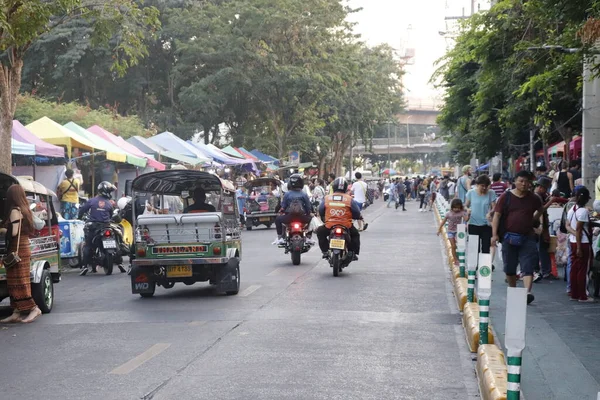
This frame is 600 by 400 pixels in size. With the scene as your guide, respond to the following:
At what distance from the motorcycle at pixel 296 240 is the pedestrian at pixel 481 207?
12.8ft

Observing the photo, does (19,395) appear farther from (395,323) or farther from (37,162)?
(37,162)

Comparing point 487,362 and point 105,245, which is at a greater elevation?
point 105,245

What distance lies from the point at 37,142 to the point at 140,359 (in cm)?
1532

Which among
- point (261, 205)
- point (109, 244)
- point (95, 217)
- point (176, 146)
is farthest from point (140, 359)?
point (176, 146)

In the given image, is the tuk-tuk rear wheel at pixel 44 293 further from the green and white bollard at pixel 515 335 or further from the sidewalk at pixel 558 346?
the green and white bollard at pixel 515 335

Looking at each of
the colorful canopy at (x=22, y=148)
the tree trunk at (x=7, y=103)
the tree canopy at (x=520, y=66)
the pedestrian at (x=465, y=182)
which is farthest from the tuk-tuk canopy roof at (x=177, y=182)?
the pedestrian at (x=465, y=182)

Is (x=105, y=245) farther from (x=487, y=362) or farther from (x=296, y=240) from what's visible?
(x=487, y=362)

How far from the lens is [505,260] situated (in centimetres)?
A: 1307

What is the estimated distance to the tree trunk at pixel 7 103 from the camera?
20188mm

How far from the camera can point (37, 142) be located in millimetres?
23609

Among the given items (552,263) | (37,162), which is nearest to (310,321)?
(552,263)

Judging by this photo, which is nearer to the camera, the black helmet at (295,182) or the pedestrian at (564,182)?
the black helmet at (295,182)

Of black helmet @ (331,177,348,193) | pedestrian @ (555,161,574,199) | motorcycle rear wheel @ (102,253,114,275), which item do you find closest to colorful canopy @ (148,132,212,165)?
pedestrian @ (555,161,574,199)

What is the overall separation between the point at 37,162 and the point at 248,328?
18.0 meters
